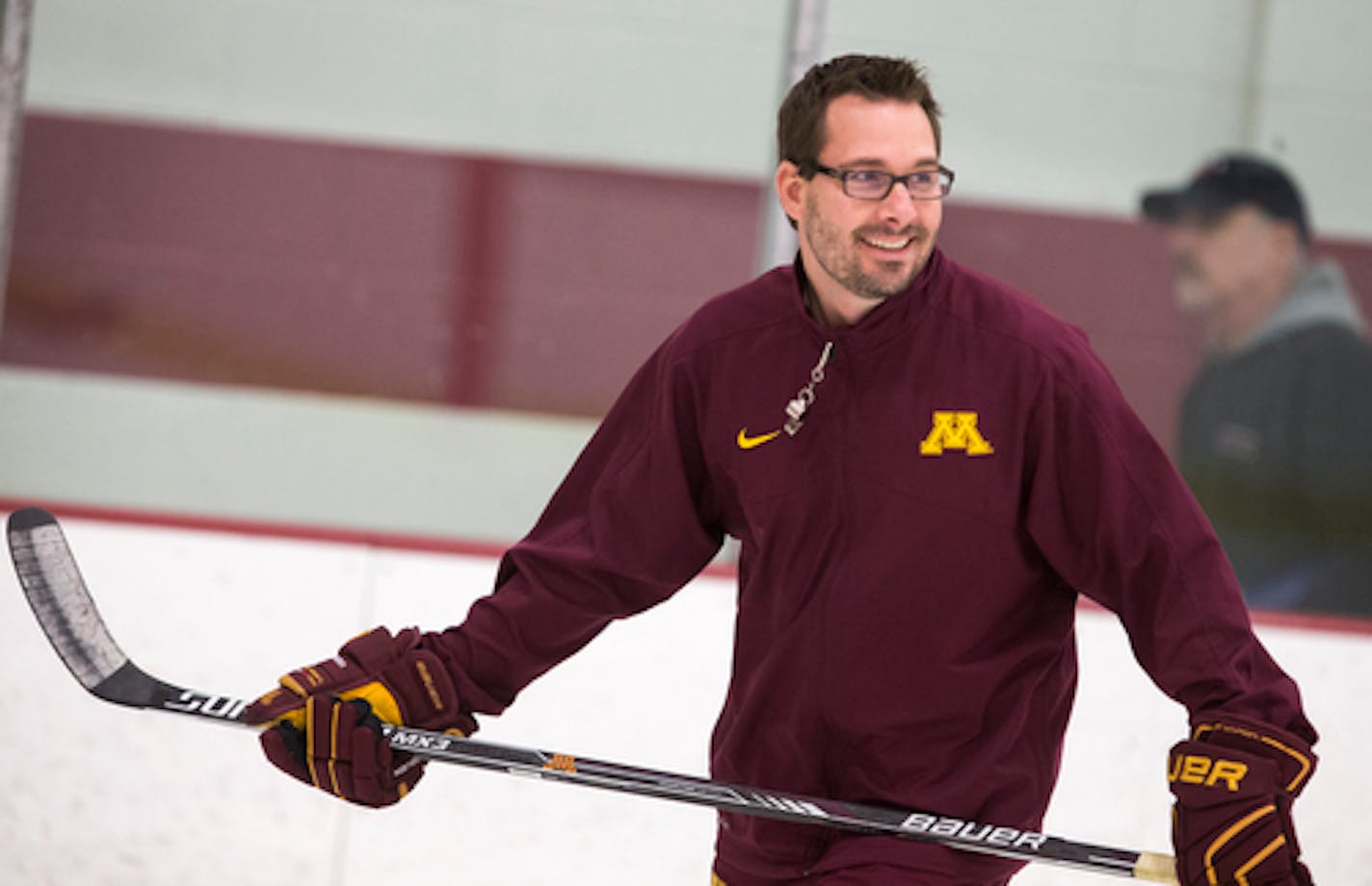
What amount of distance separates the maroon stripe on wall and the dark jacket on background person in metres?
0.16

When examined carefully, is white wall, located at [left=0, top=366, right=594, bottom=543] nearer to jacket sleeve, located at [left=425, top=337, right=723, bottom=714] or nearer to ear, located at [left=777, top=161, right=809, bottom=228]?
jacket sleeve, located at [left=425, top=337, right=723, bottom=714]

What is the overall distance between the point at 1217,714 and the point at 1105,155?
256cm

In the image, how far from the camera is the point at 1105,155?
4.01m

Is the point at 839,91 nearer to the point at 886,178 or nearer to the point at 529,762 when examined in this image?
the point at 886,178

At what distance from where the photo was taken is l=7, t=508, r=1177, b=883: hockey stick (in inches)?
70.3

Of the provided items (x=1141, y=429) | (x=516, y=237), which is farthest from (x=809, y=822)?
(x=516, y=237)

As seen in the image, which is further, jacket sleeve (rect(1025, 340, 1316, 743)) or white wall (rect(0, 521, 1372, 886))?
white wall (rect(0, 521, 1372, 886))

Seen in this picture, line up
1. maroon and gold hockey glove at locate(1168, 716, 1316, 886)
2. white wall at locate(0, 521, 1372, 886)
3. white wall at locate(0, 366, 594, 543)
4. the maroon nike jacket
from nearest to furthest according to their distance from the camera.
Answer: maroon and gold hockey glove at locate(1168, 716, 1316, 886) < the maroon nike jacket < white wall at locate(0, 521, 1372, 886) < white wall at locate(0, 366, 594, 543)

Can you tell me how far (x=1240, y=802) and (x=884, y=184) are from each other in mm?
713

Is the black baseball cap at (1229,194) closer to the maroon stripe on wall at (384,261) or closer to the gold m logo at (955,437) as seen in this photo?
the maroon stripe on wall at (384,261)

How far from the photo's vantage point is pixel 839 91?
6.13 feet

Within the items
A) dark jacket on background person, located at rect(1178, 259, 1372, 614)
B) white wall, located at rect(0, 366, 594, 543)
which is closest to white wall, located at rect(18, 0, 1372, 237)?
dark jacket on background person, located at rect(1178, 259, 1372, 614)

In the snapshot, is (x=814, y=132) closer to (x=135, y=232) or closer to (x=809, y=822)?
(x=809, y=822)

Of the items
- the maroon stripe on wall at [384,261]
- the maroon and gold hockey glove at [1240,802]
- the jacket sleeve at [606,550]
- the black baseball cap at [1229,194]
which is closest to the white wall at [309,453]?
the maroon stripe on wall at [384,261]
